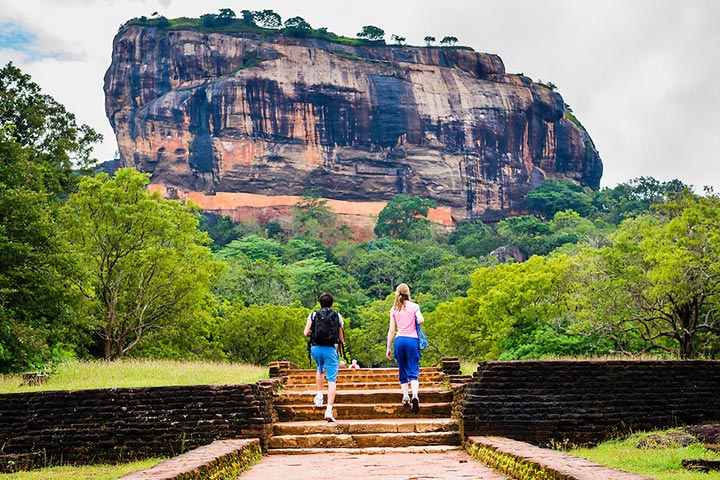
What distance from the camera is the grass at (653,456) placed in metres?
7.14

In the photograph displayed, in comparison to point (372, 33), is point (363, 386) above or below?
below

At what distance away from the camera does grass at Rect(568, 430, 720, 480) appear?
23.4 ft

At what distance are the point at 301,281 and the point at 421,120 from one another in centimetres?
4359

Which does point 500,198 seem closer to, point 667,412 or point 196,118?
point 196,118

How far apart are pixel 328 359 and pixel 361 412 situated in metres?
1.06

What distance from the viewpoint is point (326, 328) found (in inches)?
395

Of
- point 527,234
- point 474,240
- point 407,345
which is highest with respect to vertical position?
point 527,234

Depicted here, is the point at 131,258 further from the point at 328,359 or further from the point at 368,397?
the point at 328,359

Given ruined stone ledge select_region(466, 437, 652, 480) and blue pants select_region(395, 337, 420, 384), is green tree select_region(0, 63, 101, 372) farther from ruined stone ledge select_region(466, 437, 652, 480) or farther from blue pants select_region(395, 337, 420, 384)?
ruined stone ledge select_region(466, 437, 652, 480)

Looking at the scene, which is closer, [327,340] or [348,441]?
[348,441]

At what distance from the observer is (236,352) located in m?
33.8

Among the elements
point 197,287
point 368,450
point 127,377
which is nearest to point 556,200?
point 197,287

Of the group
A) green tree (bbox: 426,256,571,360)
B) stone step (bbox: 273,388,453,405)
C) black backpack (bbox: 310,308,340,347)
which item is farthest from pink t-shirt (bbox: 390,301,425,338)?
green tree (bbox: 426,256,571,360)

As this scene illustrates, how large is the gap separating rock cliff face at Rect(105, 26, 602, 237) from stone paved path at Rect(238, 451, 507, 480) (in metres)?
82.9
